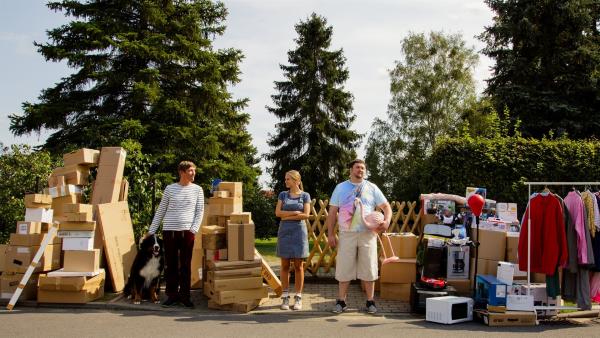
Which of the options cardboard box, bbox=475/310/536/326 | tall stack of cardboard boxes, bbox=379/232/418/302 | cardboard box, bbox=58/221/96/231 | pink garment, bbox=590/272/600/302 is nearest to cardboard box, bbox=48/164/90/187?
cardboard box, bbox=58/221/96/231

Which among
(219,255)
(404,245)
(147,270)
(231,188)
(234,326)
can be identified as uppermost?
(231,188)

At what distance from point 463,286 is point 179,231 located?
3864 mm

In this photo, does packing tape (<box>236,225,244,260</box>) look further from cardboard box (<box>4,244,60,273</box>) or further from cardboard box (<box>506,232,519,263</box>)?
cardboard box (<box>506,232,519,263</box>)

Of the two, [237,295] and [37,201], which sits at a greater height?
[37,201]

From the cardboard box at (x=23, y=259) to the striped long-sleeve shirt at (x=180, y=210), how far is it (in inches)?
57.8

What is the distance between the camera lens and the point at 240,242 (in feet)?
22.5

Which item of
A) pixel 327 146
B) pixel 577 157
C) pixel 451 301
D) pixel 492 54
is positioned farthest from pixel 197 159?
pixel 451 301

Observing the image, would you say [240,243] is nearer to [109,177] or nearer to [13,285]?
[109,177]

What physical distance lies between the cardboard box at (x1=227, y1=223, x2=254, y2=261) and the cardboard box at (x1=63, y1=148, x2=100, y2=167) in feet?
8.50

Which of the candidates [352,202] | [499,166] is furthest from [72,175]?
[499,166]

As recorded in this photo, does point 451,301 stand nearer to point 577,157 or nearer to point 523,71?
point 577,157

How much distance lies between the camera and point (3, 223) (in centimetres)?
1029

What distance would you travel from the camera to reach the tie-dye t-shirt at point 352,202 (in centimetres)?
654

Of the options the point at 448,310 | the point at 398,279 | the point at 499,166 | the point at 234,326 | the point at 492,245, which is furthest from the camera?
the point at 499,166
